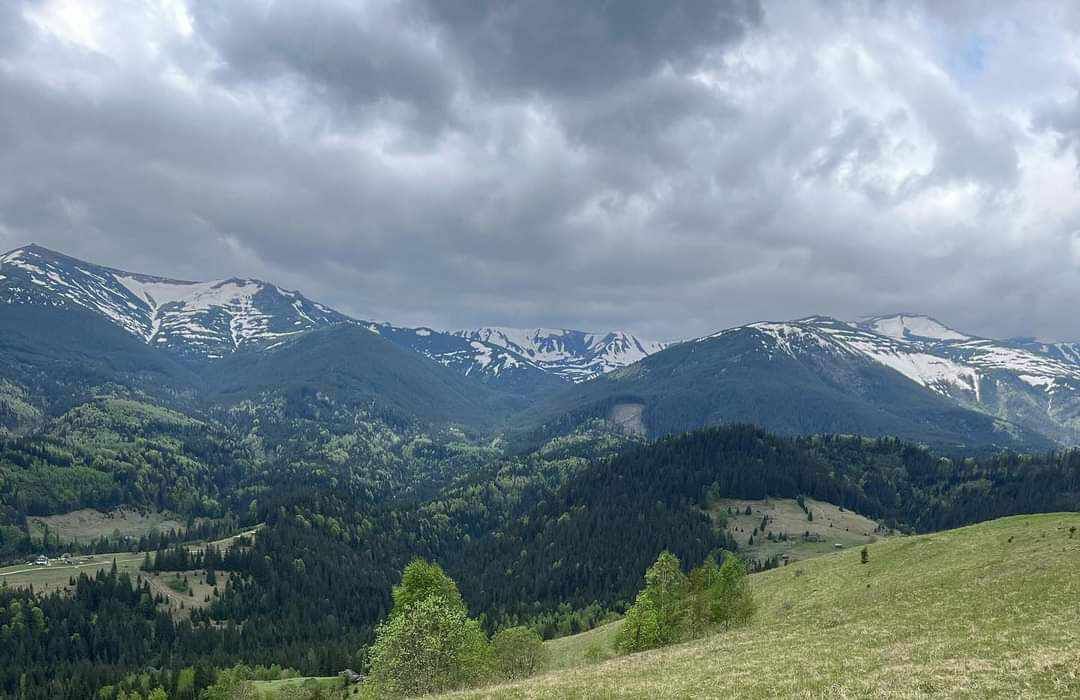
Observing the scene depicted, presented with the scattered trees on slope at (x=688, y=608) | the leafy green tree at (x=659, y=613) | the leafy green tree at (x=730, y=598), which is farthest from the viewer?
the leafy green tree at (x=659, y=613)

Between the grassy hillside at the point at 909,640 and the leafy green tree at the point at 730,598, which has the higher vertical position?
the grassy hillside at the point at 909,640

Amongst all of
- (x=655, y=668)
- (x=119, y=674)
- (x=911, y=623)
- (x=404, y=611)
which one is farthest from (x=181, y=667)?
(x=911, y=623)

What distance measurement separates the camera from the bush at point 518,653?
8144cm

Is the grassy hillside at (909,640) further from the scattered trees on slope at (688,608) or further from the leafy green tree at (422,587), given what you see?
the leafy green tree at (422,587)

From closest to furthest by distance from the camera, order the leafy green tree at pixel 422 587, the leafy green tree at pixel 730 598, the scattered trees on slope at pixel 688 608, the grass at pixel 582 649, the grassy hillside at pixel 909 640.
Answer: the grassy hillside at pixel 909 640 → the leafy green tree at pixel 730 598 → the scattered trees on slope at pixel 688 608 → the leafy green tree at pixel 422 587 → the grass at pixel 582 649

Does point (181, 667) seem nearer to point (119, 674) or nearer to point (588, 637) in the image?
point (119, 674)

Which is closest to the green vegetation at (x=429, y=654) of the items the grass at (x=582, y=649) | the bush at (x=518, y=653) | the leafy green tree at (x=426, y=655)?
the leafy green tree at (x=426, y=655)

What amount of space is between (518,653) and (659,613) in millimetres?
20069

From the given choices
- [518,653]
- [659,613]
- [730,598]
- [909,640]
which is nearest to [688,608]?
[659,613]

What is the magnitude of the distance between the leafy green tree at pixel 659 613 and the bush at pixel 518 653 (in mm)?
12141

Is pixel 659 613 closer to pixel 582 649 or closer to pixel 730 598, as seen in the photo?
pixel 730 598

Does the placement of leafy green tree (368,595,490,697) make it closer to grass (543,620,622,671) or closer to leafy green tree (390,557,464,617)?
leafy green tree (390,557,464,617)

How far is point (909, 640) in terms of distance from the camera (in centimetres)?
4556

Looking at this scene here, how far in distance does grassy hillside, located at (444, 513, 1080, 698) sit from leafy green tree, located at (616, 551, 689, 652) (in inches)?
413
